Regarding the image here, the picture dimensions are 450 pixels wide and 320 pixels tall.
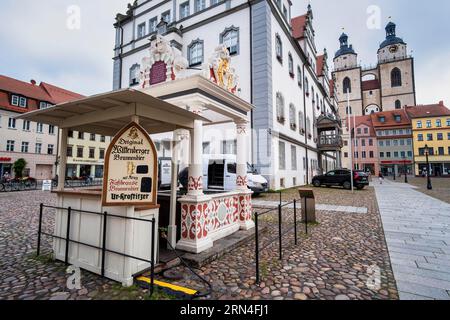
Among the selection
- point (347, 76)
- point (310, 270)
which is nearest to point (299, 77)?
point (310, 270)

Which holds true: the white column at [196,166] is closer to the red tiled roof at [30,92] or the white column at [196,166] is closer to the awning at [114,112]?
the awning at [114,112]

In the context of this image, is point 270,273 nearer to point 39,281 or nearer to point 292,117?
point 39,281

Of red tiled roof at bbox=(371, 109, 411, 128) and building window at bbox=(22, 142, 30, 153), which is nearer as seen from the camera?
building window at bbox=(22, 142, 30, 153)

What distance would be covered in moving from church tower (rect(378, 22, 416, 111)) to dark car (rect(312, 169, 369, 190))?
59.0m

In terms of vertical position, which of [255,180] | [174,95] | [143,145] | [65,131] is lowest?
[255,180]

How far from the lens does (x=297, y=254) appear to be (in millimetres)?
4680

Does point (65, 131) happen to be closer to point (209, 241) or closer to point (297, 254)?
point (209, 241)

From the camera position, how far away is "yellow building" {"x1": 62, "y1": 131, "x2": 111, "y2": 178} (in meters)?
36.1

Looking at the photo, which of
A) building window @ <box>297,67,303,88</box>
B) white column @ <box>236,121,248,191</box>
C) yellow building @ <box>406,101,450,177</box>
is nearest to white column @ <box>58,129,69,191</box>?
white column @ <box>236,121,248,191</box>

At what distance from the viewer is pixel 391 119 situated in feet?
181

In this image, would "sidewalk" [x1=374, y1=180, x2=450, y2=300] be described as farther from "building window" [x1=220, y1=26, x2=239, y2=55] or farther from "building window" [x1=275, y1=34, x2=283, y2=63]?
"building window" [x1=220, y1=26, x2=239, y2=55]

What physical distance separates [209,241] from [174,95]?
316 centimetres

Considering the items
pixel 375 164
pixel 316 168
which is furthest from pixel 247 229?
pixel 375 164

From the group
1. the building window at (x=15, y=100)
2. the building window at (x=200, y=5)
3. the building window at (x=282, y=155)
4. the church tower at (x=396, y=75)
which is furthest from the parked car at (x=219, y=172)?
the church tower at (x=396, y=75)
